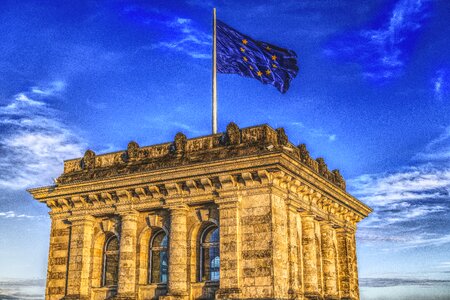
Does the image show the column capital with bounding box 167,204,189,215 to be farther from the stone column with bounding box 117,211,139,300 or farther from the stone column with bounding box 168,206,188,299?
the stone column with bounding box 117,211,139,300

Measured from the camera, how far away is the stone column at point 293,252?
23.9m

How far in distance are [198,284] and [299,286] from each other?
4.61 m

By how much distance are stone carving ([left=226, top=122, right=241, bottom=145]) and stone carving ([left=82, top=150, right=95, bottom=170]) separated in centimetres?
826

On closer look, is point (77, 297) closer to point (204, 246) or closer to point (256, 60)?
point (204, 246)

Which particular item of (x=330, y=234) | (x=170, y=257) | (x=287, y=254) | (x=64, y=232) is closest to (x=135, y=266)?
(x=170, y=257)

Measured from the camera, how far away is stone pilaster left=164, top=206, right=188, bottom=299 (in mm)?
24656

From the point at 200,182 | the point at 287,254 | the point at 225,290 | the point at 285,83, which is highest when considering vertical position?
the point at 285,83

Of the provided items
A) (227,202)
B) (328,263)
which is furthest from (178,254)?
(328,263)

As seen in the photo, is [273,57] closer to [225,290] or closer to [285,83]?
[285,83]

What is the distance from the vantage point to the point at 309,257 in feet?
87.6

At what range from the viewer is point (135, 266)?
26.5 m

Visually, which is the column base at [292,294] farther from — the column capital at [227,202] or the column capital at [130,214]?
the column capital at [130,214]

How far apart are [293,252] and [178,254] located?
5177 millimetres

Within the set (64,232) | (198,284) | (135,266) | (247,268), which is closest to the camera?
(247,268)
